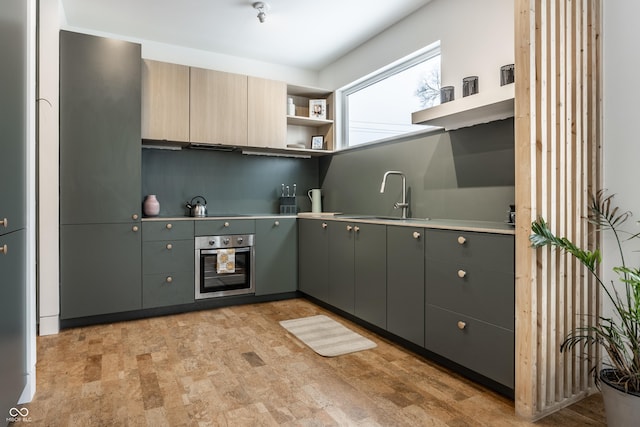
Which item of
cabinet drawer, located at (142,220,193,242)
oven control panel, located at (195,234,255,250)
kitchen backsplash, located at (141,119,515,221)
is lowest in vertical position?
oven control panel, located at (195,234,255,250)

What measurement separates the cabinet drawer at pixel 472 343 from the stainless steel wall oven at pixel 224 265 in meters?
2.02

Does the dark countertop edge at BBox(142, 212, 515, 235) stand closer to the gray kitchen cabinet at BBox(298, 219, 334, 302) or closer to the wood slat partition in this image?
the gray kitchen cabinet at BBox(298, 219, 334, 302)

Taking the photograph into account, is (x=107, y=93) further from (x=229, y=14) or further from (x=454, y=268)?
(x=454, y=268)

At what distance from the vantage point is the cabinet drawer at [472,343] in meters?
1.99

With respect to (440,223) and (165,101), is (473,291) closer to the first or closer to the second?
(440,223)

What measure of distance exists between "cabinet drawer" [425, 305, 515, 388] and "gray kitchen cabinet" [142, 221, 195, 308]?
2.26m

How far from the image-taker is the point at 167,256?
353 centimetres

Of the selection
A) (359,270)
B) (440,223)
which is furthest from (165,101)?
(440,223)

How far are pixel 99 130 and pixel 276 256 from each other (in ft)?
6.53

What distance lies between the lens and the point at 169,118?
3.66 meters

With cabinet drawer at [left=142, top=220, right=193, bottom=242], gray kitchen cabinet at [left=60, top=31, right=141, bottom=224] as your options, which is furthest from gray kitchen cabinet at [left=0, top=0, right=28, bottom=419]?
cabinet drawer at [left=142, top=220, right=193, bottom=242]

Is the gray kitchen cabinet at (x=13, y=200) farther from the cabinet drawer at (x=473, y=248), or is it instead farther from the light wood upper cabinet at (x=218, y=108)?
the cabinet drawer at (x=473, y=248)

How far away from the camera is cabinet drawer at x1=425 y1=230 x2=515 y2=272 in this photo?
1.97 meters

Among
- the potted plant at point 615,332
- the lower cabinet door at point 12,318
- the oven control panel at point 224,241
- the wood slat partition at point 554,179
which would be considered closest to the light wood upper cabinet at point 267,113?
the oven control panel at point 224,241
